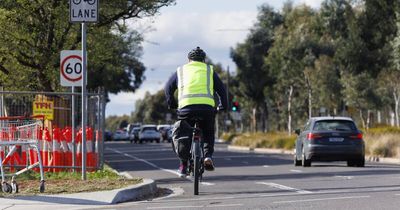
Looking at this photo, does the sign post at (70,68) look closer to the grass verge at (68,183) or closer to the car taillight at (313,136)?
the grass verge at (68,183)

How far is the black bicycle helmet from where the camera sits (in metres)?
13.6

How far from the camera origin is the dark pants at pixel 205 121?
13.4 metres

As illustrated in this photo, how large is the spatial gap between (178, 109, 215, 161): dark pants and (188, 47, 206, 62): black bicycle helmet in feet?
2.76

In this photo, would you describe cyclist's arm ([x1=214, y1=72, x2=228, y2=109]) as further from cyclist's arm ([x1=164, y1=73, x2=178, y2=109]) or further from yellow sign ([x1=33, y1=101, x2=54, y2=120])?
yellow sign ([x1=33, y1=101, x2=54, y2=120])

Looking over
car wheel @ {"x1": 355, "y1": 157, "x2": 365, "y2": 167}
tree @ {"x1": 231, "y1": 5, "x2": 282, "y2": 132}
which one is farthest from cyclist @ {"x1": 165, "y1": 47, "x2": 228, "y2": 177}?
tree @ {"x1": 231, "y1": 5, "x2": 282, "y2": 132}

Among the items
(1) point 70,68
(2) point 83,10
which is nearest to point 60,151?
(1) point 70,68

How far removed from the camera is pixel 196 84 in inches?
527

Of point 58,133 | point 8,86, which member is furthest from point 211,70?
point 8,86

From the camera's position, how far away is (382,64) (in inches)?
1820

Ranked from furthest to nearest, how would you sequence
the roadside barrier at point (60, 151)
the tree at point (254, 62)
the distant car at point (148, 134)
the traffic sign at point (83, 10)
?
the distant car at point (148, 134), the tree at point (254, 62), the roadside barrier at point (60, 151), the traffic sign at point (83, 10)

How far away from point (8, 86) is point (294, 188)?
587 inches

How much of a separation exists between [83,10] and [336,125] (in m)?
10.6

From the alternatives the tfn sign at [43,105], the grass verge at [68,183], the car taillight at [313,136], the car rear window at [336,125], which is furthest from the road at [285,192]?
the car rear window at [336,125]

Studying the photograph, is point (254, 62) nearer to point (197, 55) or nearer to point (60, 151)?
point (60, 151)
